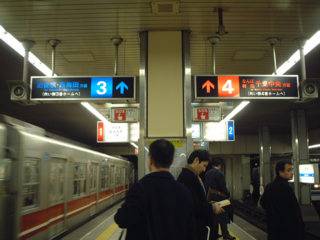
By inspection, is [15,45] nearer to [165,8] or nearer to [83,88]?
[83,88]

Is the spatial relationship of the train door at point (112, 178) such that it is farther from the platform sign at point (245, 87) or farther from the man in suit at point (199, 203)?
the man in suit at point (199, 203)

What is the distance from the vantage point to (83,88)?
5.68m

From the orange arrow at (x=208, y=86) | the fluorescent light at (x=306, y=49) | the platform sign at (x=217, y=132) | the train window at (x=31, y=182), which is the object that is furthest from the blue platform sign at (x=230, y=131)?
the train window at (x=31, y=182)

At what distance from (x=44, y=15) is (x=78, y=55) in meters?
1.77

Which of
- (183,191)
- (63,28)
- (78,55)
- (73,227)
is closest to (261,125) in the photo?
(73,227)

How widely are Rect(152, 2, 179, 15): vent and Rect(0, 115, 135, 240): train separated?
9.25 feet

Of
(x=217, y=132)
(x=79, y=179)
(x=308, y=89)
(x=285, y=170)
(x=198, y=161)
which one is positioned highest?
(x=308, y=89)

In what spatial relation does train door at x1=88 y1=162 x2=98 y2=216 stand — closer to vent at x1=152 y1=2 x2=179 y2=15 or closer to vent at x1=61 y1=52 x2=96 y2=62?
vent at x1=61 y1=52 x2=96 y2=62

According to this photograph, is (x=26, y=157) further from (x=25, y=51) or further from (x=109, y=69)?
(x=109, y=69)

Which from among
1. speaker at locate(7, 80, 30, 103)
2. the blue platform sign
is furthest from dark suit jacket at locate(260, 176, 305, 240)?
the blue platform sign

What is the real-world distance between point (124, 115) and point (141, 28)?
4118 mm

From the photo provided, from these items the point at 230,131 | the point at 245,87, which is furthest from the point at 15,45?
the point at 230,131

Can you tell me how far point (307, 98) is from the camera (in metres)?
5.67

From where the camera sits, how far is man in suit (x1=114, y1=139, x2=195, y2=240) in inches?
80.1
